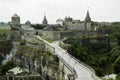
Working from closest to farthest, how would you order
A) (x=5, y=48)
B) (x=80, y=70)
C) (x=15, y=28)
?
(x=80, y=70)
(x=5, y=48)
(x=15, y=28)

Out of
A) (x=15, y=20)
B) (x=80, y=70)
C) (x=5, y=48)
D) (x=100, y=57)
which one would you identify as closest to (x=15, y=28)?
(x=15, y=20)

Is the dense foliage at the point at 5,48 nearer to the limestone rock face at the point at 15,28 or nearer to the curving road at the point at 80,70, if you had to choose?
the limestone rock face at the point at 15,28

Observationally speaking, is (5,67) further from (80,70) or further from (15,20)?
(15,20)

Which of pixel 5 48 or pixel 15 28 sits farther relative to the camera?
pixel 15 28

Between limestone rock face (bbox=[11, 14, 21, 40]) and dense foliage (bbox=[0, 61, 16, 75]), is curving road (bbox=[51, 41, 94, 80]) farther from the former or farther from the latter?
limestone rock face (bbox=[11, 14, 21, 40])

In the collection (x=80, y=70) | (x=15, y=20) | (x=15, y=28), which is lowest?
(x=80, y=70)

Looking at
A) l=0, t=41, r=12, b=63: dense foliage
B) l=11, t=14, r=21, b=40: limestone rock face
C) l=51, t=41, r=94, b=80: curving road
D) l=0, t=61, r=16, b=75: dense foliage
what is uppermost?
l=11, t=14, r=21, b=40: limestone rock face

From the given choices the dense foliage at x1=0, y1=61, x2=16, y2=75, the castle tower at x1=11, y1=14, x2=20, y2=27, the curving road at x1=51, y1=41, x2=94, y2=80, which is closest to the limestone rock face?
the castle tower at x1=11, y1=14, x2=20, y2=27

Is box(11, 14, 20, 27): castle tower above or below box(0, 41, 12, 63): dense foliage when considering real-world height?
above

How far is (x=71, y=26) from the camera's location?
8662cm

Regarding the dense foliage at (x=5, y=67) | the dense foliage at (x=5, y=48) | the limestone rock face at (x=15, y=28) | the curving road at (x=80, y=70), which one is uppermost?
the limestone rock face at (x=15, y=28)

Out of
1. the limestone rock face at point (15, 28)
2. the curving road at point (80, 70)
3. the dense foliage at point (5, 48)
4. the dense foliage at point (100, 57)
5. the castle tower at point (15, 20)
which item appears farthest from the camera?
the castle tower at point (15, 20)

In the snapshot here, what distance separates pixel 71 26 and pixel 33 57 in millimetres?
37219

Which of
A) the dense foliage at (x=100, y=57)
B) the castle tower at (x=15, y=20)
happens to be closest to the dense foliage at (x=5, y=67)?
the dense foliage at (x=100, y=57)
